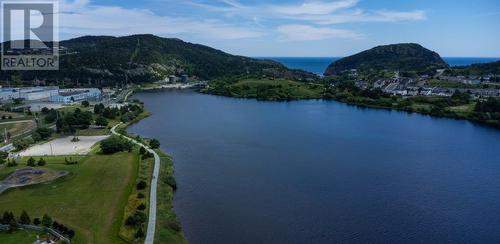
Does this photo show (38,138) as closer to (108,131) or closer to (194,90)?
(108,131)

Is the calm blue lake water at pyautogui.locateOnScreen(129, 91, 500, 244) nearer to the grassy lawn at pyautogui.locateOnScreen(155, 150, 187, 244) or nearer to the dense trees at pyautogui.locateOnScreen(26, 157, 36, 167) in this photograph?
the grassy lawn at pyautogui.locateOnScreen(155, 150, 187, 244)

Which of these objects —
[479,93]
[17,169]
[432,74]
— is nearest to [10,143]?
[17,169]

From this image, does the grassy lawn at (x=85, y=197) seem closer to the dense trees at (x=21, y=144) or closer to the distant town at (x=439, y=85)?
the dense trees at (x=21, y=144)

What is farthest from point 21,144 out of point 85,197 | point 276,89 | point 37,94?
point 276,89

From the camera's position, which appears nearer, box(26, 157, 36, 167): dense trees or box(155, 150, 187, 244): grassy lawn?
box(155, 150, 187, 244): grassy lawn

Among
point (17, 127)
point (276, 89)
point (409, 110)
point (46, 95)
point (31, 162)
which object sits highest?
point (276, 89)

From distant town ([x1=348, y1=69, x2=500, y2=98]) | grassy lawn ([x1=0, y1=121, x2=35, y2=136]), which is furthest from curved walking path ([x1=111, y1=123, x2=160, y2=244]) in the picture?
distant town ([x1=348, y1=69, x2=500, y2=98])

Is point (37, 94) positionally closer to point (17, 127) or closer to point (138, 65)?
point (17, 127)
